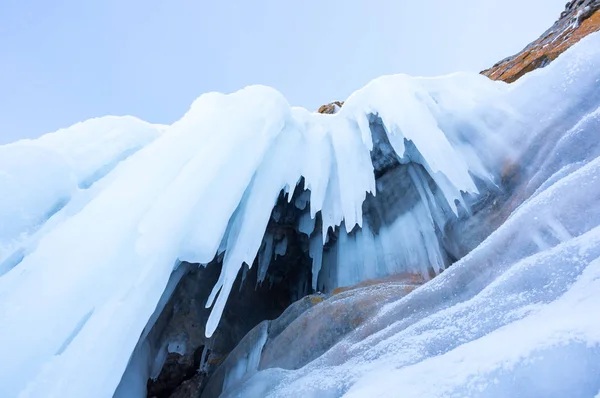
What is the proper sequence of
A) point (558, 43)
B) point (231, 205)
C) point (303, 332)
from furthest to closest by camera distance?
point (558, 43) < point (231, 205) < point (303, 332)

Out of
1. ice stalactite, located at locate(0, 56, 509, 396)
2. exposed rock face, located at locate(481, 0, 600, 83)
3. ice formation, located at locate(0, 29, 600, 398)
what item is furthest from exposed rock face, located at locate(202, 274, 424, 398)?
exposed rock face, located at locate(481, 0, 600, 83)

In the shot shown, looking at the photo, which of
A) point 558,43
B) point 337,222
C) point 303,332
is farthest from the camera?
point 558,43

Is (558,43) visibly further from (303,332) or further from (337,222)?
(303,332)

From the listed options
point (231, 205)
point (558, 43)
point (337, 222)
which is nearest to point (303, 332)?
point (231, 205)

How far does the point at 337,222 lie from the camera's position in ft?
16.2

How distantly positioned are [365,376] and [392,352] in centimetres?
22

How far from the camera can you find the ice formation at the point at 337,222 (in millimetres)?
1890

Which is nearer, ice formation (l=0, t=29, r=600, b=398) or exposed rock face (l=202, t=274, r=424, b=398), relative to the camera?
ice formation (l=0, t=29, r=600, b=398)

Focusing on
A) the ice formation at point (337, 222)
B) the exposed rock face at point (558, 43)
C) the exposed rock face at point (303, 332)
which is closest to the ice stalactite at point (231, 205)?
the ice formation at point (337, 222)

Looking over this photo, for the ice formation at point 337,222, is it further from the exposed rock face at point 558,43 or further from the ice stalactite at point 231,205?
the exposed rock face at point 558,43

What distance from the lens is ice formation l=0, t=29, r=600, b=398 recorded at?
1.89 metres

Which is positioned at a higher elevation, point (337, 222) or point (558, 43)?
point (558, 43)

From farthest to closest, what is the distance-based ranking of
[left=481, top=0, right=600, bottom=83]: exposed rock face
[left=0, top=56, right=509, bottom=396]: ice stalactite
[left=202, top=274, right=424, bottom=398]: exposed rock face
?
[left=481, top=0, right=600, bottom=83]: exposed rock face
[left=202, top=274, right=424, bottom=398]: exposed rock face
[left=0, top=56, right=509, bottom=396]: ice stalactite

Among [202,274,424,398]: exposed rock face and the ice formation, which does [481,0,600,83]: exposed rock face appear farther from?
[202,274,424,398]: exposed rock face
